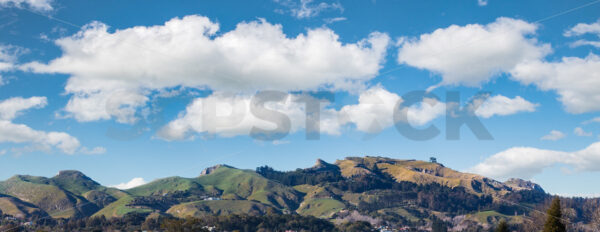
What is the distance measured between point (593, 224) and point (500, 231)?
6373 centimetres

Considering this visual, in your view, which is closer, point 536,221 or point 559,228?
point 559,228

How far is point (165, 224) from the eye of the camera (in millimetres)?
197000

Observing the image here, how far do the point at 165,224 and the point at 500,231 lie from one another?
383ft

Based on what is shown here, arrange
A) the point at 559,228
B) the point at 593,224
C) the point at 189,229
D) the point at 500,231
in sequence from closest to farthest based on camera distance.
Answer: the point at 559,228
the point at 500,231
the point at 593,224
the point at 189,229

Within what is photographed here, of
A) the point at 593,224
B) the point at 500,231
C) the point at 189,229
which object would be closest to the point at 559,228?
the point at 500,231

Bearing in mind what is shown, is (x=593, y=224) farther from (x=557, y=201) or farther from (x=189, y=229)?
(x=189, y=229)

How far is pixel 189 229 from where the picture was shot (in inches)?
7731

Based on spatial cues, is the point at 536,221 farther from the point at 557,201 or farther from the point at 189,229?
the point at 189,229

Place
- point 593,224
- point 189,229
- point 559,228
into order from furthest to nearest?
1. point 189,229
2. point 593,224
3. point 559,228

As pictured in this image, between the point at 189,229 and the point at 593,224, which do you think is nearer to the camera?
the point at 593,224

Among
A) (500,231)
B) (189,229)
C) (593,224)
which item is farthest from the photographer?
(189,229)

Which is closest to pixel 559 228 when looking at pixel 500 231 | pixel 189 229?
pixel 500 231

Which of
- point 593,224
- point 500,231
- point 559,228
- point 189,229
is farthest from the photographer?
point 189,229

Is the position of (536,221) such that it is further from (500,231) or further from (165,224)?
(165,224)
